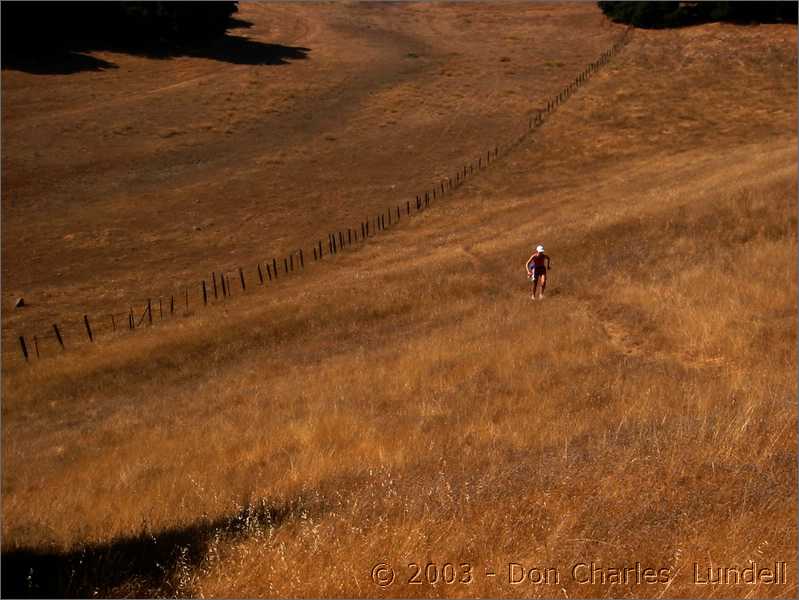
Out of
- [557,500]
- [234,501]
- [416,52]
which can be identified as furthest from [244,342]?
[416,52]

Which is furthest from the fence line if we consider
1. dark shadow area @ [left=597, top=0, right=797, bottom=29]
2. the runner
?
dark shadow area @ [left=597, top=0, right=797, bottom=29]

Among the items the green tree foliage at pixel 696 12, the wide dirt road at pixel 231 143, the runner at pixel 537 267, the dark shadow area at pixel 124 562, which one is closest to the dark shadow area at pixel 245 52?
the wide dirt road at pixel 231 143

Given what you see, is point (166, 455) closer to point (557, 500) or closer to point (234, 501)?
point (234, 501)

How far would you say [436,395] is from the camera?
13195 millimetres

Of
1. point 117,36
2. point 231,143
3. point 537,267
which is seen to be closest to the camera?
point 537,267

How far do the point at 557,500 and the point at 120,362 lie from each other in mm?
18029

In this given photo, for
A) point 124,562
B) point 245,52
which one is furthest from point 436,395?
point 245,52

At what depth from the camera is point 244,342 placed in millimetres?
21906

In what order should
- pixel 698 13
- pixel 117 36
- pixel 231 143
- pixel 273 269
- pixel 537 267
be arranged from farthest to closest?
pixel 698 13, pixel 117 36, pixel 231 143, pixel 273 269, pixel 537 267

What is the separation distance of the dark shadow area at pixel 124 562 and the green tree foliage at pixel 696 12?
10104cm

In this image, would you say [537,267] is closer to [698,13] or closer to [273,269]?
[273,269]

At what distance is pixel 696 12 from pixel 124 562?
104755mm

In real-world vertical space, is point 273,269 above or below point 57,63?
below

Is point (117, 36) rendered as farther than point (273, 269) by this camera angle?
Yes
